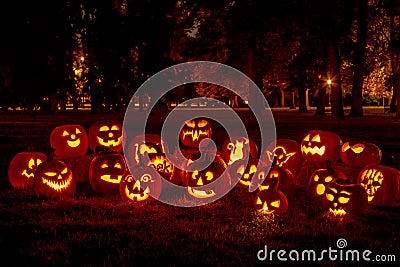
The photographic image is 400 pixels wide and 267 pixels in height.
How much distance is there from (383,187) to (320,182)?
0.89 meters

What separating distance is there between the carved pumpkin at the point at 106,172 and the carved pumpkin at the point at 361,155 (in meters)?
3.68

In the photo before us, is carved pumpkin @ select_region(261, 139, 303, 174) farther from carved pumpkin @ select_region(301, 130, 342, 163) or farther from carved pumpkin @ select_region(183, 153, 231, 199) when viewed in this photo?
carved pumpkin @ select_region(183, 153, 231, 199)

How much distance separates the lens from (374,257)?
463 cm

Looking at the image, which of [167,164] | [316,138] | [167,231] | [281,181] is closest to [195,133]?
[167,164]

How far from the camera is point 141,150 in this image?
8047mm

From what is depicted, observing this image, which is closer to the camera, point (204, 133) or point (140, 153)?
point (140, 153)

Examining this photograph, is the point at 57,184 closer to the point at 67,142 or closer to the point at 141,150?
the point at 141,150

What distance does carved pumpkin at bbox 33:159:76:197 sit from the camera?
24.0ft

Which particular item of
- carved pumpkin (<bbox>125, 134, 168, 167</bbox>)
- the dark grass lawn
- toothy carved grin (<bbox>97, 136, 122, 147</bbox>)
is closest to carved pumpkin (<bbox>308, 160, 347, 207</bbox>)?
the dark grass lawn

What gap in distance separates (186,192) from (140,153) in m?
1.05

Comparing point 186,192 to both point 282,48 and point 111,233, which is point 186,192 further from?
point 282,48

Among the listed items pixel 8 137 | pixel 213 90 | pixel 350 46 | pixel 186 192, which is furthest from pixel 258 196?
pixel 213 90

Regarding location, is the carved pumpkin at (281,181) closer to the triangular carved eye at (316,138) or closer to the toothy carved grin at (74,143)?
the triangular carved eye at (316,138)

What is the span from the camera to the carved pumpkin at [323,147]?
8.49 m
